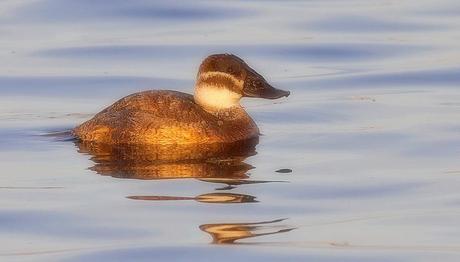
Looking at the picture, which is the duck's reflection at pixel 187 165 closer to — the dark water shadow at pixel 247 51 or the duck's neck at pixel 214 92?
the duck's neck at pixel 214 92

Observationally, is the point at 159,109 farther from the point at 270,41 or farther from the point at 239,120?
the point at 270,41

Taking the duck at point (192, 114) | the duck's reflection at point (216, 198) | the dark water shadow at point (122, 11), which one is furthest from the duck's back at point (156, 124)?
the dark water shadow at point (122, 11)

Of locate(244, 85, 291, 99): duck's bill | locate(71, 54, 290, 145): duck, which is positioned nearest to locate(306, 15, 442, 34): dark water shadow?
locate(244, 85, 291, 99): duck's bill

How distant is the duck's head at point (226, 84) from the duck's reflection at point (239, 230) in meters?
3.95

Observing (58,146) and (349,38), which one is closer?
(58,146)

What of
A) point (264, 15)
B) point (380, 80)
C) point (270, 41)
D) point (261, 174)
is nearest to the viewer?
point (261, 174)

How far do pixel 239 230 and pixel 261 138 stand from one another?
4065 mm

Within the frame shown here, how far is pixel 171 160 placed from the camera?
13.8 metres

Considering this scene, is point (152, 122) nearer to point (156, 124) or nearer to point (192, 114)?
point (156, 124)

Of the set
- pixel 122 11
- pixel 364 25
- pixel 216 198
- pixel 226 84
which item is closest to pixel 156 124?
pixel 226 84

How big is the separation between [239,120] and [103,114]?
1.24 metres

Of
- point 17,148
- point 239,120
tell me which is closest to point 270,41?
point 239,120

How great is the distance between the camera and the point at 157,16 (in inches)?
898

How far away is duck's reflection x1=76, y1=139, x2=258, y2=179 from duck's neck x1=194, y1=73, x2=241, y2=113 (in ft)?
1.61
